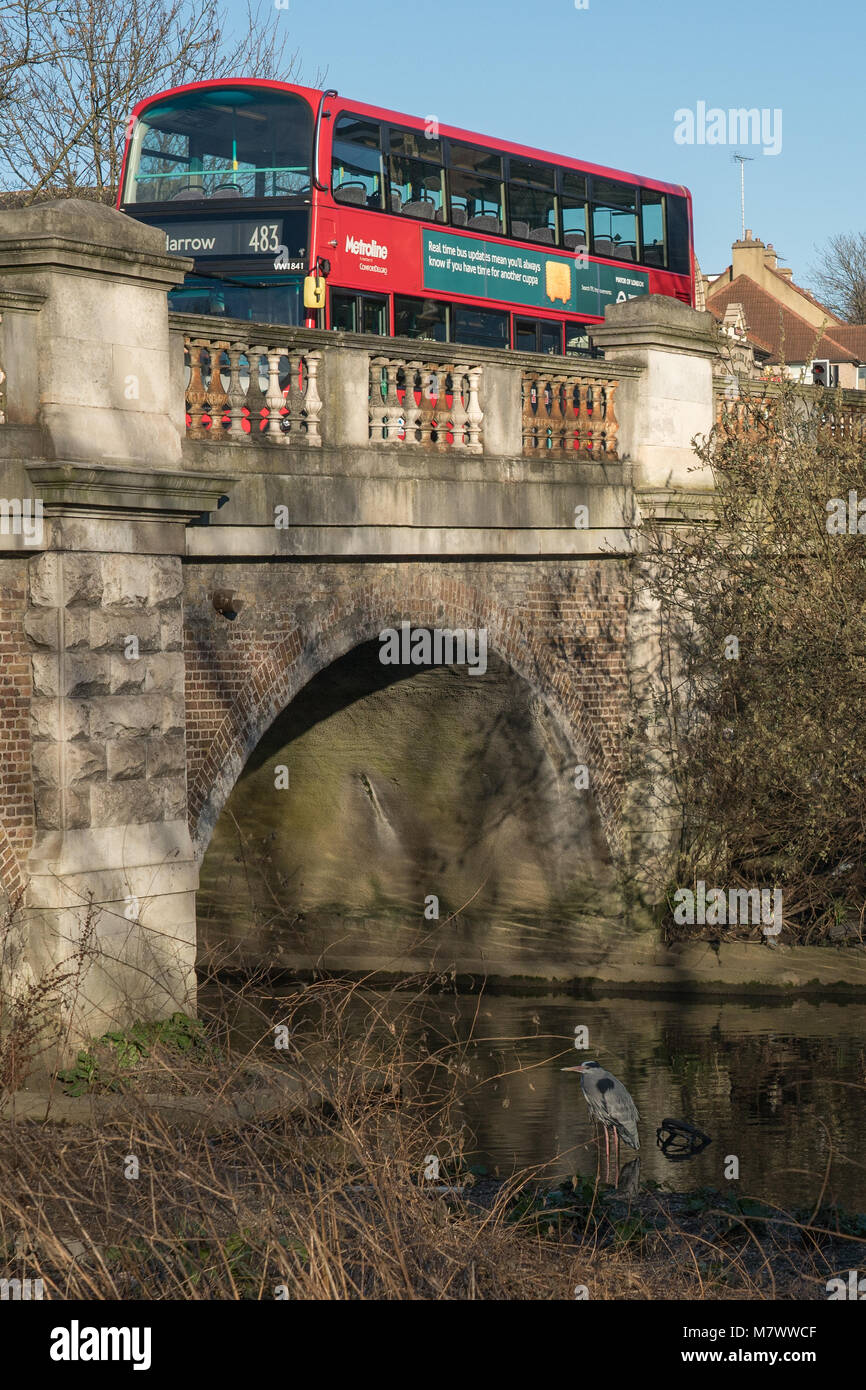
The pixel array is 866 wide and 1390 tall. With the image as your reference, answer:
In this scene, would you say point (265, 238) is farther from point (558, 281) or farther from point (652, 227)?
point (652, 227)

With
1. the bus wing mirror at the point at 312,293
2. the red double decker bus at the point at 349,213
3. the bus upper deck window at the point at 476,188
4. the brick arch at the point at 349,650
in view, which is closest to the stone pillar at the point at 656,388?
the red double decker bus at the point at 349,213

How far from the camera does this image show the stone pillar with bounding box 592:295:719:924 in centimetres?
1645

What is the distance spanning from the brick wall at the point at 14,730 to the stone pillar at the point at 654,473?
7.45m

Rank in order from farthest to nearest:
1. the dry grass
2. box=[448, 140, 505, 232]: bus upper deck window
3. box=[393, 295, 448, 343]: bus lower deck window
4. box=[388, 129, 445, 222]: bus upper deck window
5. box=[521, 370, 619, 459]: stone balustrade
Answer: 1. box=[448, 140, 505, 232]: bus upper deck window
2. box=[393, 295, 448, 343]: bus lower deck window
3. box=[388, 129, 445, 222]: bus upper deck window
4. box=[521, 370, 619, 459]: stone balustrade
5. the dry grass

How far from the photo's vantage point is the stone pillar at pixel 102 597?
1036cm

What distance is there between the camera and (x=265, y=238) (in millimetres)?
17031

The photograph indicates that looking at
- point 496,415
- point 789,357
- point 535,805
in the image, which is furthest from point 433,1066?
point 789,357

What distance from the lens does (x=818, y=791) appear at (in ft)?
53.7

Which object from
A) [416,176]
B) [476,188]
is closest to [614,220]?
[476,188]

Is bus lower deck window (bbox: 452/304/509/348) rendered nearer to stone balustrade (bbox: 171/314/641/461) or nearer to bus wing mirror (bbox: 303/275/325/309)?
bus wing mirror (bbox: 303/275/325/309)

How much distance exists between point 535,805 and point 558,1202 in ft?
23.6

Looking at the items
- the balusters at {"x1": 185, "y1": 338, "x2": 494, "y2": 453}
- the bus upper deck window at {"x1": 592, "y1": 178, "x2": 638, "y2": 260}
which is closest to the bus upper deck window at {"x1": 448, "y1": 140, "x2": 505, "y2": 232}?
the bus upper deck window at {"x1": 592, "y1": 178, "x2": 638, "y2": 260}

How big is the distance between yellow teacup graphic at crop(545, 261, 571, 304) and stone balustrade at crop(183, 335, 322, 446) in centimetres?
814
